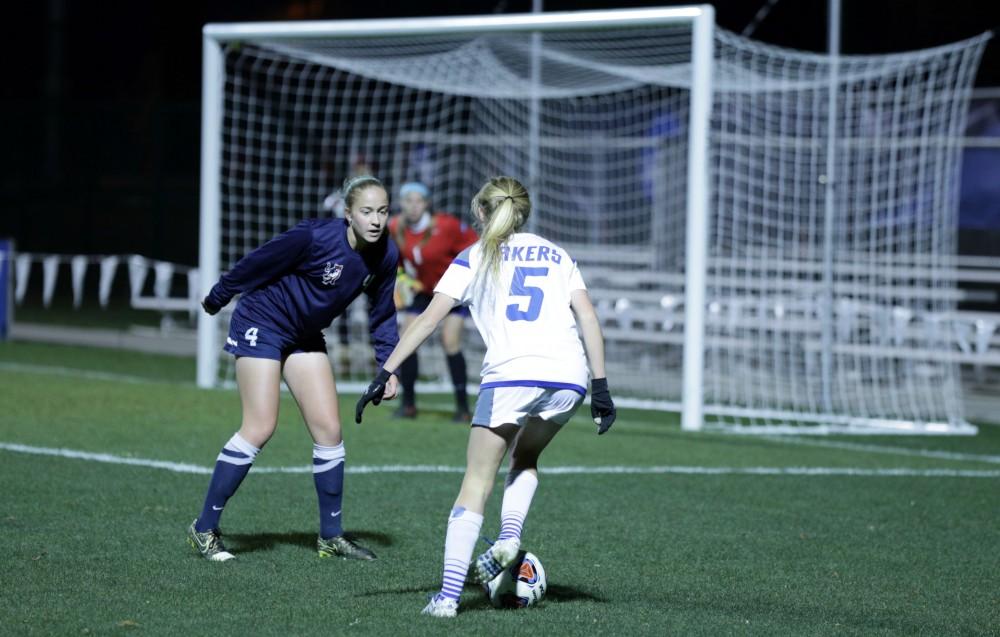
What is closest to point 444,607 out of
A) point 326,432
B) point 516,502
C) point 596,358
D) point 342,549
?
point 516,502

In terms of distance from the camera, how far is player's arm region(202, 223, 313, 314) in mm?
6586

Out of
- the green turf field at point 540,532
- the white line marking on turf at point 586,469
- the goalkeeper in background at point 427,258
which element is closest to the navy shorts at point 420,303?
the goalkeeper in background at point 427,258

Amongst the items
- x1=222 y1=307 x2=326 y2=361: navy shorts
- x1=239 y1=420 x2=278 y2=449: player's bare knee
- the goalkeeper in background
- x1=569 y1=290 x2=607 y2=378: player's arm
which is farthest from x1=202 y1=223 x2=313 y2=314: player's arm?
the goalkeeper in background

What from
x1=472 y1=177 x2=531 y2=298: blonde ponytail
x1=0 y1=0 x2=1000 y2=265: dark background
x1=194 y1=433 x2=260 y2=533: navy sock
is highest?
x1=0 y1=0 x2=1000 y2=265: dark background

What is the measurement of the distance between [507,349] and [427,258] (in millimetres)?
6788

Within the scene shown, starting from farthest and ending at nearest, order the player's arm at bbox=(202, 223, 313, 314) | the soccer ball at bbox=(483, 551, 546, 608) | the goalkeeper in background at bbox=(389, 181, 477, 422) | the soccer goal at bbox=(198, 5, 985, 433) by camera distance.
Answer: the soccer goal at bbox=(198, 5, 985, 433) → the goalkeeper in background at bbox=(389, 181, 477, 422) → the player's arm at bbox=(202, 223, 313, 314) → the soccer ball at bbox=(483, 551, 546, 608)

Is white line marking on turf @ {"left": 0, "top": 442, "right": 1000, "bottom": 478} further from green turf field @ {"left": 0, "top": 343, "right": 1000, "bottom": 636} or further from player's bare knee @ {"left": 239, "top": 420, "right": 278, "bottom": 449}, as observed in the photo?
player's bare knee @ {"left": 239, "top": 420, "right": 278, "bottom": 449}

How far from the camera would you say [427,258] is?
12.4m

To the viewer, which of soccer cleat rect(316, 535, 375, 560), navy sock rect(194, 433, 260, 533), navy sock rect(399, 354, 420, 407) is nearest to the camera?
navy sock rect(194, 433, 260, 533)

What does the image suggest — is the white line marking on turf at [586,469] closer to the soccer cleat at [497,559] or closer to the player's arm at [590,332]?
the soccer cleat at [497,559]

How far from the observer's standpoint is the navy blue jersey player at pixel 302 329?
663 cm

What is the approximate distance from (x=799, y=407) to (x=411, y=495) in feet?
22.8

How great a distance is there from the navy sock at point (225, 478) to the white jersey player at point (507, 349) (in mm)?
1213

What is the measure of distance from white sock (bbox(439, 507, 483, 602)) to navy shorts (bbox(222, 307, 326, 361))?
1.53 metres
